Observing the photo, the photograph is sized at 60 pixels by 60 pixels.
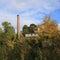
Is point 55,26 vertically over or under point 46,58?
over

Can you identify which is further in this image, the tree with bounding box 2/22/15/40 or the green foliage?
the tree with bounding box 2/22/15/40

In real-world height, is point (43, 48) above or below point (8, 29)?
below

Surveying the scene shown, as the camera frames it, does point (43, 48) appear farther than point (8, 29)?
No

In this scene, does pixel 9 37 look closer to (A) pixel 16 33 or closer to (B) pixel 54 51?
(A) pixel 16 33

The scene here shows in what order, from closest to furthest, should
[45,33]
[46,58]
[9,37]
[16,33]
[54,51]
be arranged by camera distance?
[46,58] < [54,51] < [45,33] < [9,37] < [16,33]

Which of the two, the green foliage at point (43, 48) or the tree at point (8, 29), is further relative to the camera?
the tree at point (8, 29)

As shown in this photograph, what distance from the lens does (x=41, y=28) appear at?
2167 centimetres

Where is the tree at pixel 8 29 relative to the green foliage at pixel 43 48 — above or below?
above

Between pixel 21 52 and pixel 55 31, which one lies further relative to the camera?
pixel 55 31

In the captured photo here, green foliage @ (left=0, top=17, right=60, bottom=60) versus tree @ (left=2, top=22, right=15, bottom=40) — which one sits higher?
tree @ (left=2, top=22, right=15, bottom=40)

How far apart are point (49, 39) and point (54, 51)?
1424 mm

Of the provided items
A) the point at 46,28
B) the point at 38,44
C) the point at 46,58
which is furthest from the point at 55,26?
the point at 46,58

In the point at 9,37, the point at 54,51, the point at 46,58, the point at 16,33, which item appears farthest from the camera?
the point at 16,33

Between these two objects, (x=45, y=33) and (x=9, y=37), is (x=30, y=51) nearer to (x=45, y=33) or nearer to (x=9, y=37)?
(x=45, y=33)
